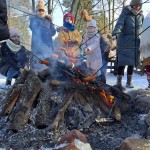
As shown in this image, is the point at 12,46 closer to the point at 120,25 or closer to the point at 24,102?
the point at 120,25

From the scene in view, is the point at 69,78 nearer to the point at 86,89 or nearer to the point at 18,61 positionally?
the point at 86,89

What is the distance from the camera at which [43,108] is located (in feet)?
11.6

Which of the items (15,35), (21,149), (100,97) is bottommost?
(21,149)

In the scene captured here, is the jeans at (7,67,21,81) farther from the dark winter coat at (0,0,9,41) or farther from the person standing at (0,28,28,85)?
the dark winter coat at (0,0,9,41)

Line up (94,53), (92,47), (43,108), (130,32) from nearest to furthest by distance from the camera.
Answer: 1. (43,108)
2. (130,32)
3. (92,47)
4. (94,53)

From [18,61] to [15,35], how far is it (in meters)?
0.56

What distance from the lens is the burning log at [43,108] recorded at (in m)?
3.47

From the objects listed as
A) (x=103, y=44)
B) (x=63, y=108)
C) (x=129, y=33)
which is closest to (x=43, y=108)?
(x=63, y=108)

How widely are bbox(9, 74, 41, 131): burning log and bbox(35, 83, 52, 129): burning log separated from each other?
76mm

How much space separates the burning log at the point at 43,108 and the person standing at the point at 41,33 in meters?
2.50

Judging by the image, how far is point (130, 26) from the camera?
5891 millimetres

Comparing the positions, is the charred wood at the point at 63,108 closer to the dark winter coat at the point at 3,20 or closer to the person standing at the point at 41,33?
the dark winter coat at the point at 3,20

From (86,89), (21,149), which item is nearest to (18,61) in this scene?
(86,89)

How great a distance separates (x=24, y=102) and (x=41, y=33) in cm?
313
